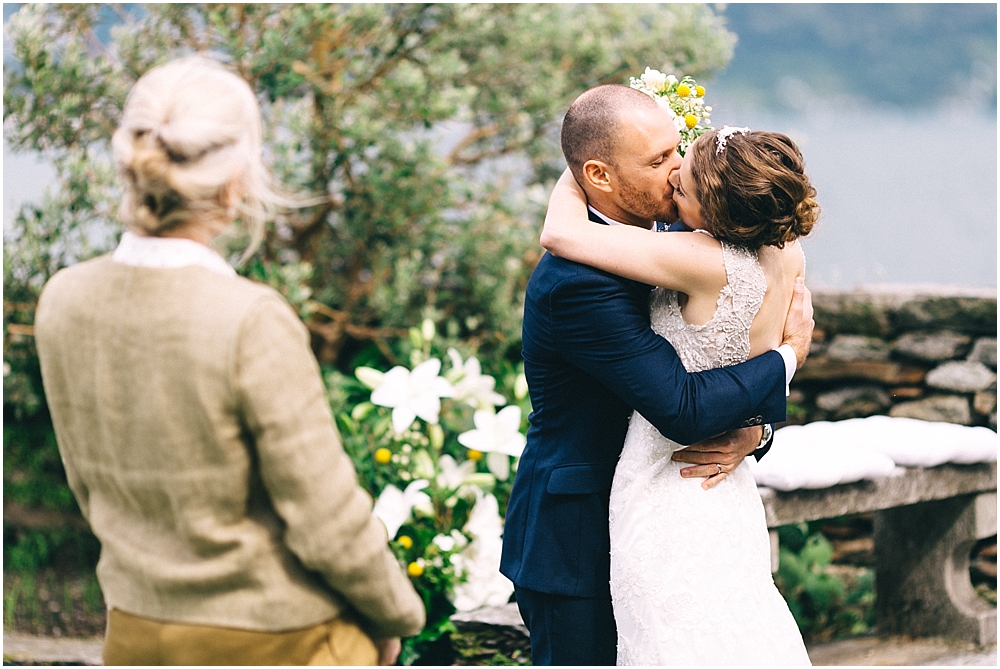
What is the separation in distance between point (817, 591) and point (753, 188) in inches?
111

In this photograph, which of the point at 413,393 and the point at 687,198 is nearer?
the point at 687,198

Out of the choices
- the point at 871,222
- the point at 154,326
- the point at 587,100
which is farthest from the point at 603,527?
the point at 871,222

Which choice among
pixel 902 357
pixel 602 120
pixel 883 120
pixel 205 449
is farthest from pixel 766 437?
pixel 883 120

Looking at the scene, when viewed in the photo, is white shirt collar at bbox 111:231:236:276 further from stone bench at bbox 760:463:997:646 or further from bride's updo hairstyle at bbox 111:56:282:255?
stone bench at bbox 760:463:997:646

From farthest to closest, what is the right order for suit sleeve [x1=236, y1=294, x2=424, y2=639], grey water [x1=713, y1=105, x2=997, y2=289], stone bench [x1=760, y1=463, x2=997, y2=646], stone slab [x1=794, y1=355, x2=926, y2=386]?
grey water [x1=713, y1=105, x2=997, y2=289] < stone slab [x1=794, y1=355, x2=926, y2=386] < stone bench [x1=760, y1=463, x2=997, y2=646] < suit sleeve [x1=236, y1=294, x2=424, y2=639]

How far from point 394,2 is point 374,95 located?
0.48 meters

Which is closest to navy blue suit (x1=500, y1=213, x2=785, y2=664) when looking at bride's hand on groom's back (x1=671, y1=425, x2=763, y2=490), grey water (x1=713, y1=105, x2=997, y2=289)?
bride's hand on groom's back (x1=671, y1=425, x2=763, y2=490)

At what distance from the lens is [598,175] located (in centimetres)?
222

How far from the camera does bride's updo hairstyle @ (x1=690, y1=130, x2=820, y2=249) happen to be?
1.96 m

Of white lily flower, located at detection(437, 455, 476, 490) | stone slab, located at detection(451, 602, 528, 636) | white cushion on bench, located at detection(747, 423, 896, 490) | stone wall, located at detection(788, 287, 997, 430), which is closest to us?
white cushion on bench, located at detection(747, 423, 896, 490)

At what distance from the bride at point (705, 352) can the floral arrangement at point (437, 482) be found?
1.27 meters

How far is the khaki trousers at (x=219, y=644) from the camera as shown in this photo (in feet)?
5.08

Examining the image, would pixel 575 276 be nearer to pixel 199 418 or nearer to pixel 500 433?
pixel 199 418

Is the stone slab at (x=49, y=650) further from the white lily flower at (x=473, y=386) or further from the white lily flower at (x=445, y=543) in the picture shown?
the white lily flower at (x=473, y=386)
